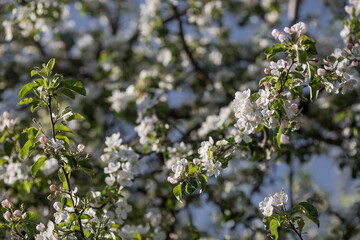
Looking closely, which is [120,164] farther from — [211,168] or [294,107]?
[294,107]

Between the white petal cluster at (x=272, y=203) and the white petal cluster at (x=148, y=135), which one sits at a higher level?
the white petal cluster at (x=148, y=135)

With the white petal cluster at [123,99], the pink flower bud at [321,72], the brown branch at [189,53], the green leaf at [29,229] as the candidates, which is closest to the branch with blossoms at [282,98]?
the pink flower bud at [321,72]

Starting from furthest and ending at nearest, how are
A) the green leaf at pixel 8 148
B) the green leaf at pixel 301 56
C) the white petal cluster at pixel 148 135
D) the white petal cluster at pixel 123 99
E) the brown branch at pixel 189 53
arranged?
the brown branch at pixel 189 53 → the white petal cluster at pixel 123 99 → the white petal cluster at pixel 148 135 → the green leaf at pixel 8 148 → the green leaf at pixel 301 56

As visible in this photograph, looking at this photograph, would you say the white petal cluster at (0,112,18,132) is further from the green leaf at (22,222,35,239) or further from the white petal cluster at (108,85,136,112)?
the white petal cluster at (108,85,136,112)

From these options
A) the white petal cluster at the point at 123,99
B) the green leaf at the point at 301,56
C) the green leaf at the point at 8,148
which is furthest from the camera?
the white petal cluster at the point at 123,99

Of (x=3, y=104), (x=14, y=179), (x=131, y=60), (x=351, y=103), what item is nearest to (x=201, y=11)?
(x=131, y=60)

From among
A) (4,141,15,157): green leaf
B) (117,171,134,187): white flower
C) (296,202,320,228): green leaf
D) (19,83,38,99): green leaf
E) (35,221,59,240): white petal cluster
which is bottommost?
(35,221,59,240): white petal cluster

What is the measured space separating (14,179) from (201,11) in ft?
7.91

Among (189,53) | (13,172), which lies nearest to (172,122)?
(189,53)

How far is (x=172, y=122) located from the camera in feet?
14.1

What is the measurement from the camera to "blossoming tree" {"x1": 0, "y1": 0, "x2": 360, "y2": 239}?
2062 millimetres

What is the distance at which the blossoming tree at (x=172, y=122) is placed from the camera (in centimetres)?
206

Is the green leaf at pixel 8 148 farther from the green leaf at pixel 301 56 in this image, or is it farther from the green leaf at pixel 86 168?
the green leaf at pixel 301 56

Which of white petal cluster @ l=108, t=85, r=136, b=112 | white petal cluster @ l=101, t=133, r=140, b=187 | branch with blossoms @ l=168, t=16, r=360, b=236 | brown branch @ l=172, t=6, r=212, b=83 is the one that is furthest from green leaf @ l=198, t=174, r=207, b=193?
brown branch @ l=172, t=6, r=212, b=83
